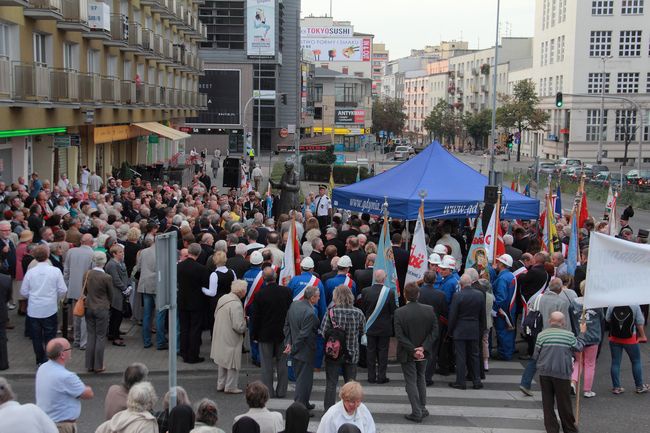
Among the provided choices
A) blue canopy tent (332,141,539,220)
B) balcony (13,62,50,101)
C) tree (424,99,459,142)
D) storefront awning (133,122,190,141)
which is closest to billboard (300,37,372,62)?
tree (424,99,459,142)

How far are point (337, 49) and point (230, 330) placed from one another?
135 metres

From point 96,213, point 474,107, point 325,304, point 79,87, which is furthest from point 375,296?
point 474,107

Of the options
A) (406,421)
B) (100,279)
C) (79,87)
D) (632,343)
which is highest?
(79,87)

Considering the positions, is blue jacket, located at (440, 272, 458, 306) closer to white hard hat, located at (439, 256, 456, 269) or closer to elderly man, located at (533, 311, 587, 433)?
white hard hat, located at (439, 256, 456, 269)

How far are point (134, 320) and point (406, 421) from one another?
20.5 feet

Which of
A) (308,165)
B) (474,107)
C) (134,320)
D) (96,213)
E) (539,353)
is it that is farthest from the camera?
(474,107)

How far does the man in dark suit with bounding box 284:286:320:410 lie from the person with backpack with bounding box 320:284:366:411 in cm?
21

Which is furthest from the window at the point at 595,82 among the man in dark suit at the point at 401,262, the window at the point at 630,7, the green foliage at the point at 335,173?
the man in dark suit at the point at 401,262

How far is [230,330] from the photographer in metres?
11.0

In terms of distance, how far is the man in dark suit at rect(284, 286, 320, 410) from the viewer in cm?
1023

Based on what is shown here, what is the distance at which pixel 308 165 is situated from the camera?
5497cm

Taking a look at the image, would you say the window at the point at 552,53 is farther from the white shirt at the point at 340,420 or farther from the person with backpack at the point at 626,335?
the white shirt at the point at 340,420

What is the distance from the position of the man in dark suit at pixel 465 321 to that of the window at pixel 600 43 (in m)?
73.6

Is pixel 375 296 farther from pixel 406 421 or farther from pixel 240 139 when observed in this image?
pixel 240 139
